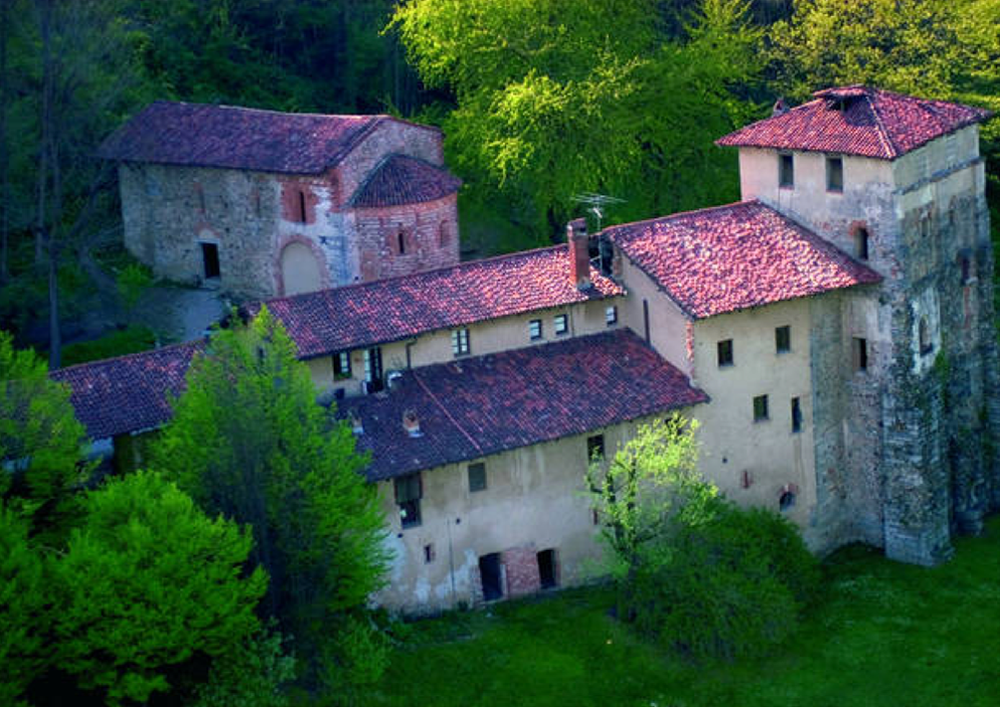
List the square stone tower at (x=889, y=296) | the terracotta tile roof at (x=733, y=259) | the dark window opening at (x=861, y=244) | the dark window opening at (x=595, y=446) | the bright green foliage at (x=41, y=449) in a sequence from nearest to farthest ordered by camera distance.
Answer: the bright green foliage at (x=41, y=449), the dark window opening at (x=595, y=446), the terracotta tile roof at (x=733, y=259), the square stone tower at (x=889, y=296), the dark window opening at (x=861, y=244)

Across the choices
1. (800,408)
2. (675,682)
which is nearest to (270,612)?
(675,682)

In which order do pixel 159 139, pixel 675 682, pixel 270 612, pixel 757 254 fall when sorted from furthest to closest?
pixel 159 139
pixel 757 254
pixel 675 682
pixel 270 612

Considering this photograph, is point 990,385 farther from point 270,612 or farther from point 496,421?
point 270,612

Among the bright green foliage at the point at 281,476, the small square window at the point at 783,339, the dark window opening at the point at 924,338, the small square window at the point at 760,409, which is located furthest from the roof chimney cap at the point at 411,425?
the dark window opening at the point at 924,338

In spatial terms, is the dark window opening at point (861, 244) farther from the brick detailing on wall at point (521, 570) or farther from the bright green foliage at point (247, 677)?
the bright green foliage at point (247, 677)

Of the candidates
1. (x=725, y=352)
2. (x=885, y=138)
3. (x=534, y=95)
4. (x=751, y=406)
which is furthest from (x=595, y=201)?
(x=885, y=138)

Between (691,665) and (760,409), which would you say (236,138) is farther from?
(691,665)
